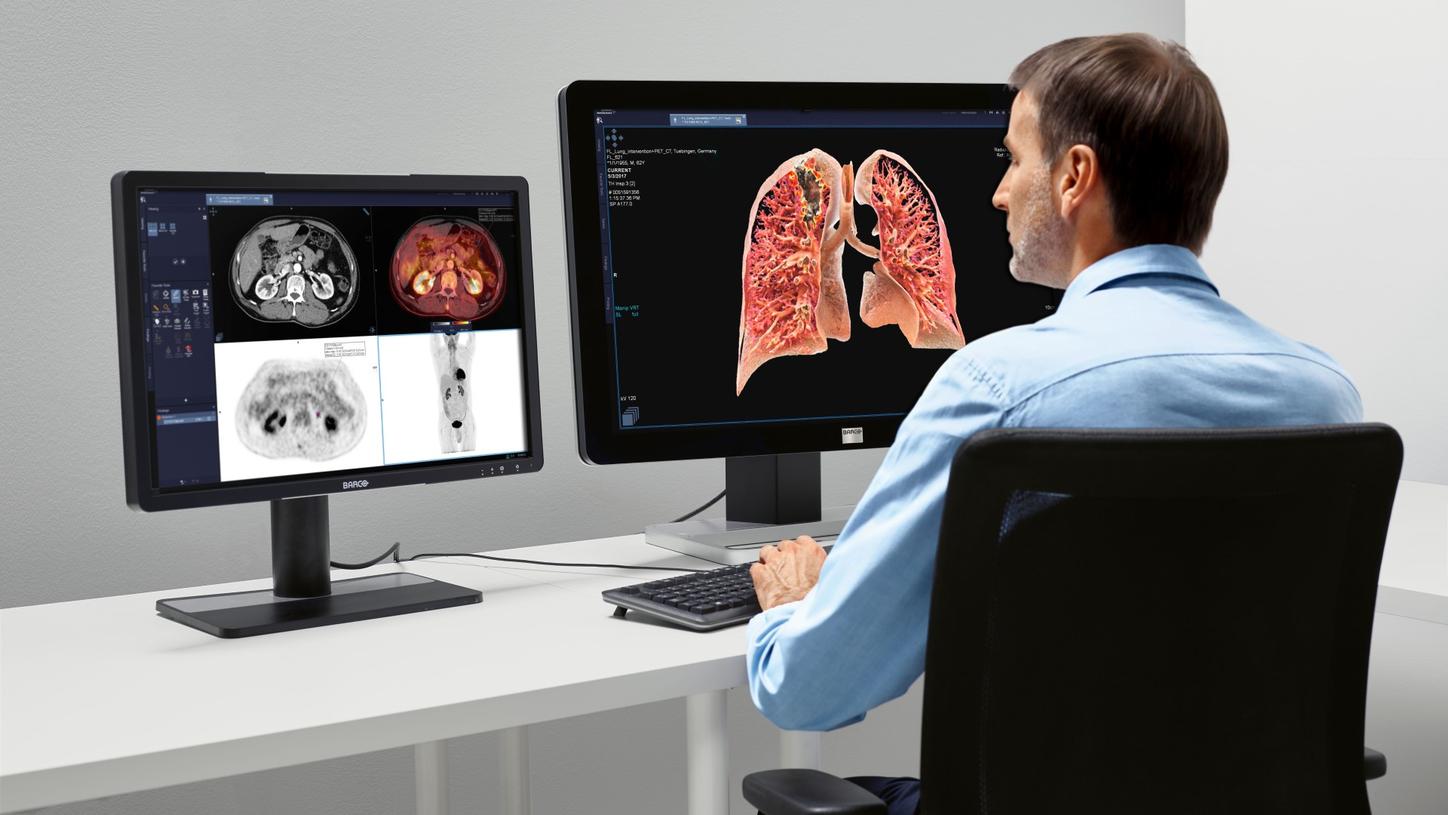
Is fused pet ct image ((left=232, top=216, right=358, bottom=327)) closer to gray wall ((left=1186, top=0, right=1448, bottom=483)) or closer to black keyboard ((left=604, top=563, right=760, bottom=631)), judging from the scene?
black keyboard ((left=604, top=563, right=760, bottom=631))

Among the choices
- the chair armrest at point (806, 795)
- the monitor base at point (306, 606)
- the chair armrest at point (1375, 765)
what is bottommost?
the chair armrest at point (1375, 765)

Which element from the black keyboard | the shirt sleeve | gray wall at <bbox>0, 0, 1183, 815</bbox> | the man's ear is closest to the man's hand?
the black keyboard

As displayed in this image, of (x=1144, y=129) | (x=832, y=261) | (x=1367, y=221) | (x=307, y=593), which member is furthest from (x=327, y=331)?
(x=1367, y=221)

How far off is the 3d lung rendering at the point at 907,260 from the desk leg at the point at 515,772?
2.67 ft

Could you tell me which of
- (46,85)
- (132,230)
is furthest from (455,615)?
(46,85)

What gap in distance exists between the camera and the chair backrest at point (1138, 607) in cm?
95

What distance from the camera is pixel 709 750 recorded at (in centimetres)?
142

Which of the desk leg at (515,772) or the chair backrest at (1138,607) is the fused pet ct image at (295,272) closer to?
the desk leg at (515,772)

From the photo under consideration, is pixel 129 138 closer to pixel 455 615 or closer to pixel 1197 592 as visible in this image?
pixel 455 615

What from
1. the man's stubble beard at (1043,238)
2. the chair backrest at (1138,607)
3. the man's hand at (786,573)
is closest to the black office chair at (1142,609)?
the chair backrest at (1138,607)

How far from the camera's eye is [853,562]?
3.68ft

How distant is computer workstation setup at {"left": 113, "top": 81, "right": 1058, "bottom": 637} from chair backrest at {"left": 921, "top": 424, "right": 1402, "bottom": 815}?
49cm

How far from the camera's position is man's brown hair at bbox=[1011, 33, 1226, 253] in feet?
3.95

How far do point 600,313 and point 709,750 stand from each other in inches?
24.5
